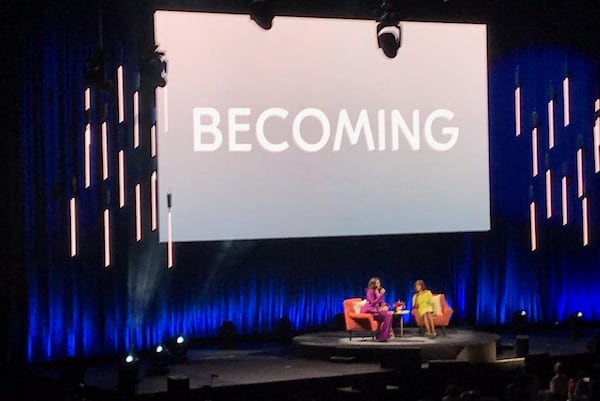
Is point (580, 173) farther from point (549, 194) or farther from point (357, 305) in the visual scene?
point (357, 305)

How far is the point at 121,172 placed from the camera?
10836mm

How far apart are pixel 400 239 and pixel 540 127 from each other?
90.1 inches

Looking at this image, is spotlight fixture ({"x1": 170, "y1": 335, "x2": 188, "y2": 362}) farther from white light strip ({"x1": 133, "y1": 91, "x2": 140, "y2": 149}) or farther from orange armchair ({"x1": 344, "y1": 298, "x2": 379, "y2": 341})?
white light strip ({"x1": 133, "y1": 91, "x2": 140, "y2": 149})

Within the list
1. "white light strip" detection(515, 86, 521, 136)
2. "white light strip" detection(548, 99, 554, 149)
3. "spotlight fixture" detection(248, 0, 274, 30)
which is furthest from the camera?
"white light strip" detection(548, 99, 554, 149)

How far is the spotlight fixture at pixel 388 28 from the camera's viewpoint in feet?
31.7

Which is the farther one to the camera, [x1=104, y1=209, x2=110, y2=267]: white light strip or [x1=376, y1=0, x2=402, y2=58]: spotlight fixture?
[x1=104, y1=209, x2=110, y2=267]: white light strip

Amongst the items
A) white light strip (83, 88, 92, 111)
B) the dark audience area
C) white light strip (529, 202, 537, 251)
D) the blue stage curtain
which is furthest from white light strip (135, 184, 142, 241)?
white light strip (529, 202, 537, 251)

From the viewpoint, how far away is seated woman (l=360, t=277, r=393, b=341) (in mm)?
10414

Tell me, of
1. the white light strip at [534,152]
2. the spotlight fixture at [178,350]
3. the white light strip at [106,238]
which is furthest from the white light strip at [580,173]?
the white light strip at [106,238]

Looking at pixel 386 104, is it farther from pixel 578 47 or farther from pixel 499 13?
pixel 578 47

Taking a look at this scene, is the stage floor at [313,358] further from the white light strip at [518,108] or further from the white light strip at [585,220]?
the white light strip at [518,108]

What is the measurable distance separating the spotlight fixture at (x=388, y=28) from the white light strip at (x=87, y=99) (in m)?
3.03

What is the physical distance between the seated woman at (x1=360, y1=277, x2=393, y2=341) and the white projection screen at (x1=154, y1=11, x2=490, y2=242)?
118 cm

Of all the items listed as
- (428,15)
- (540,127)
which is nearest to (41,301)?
(428,15)
